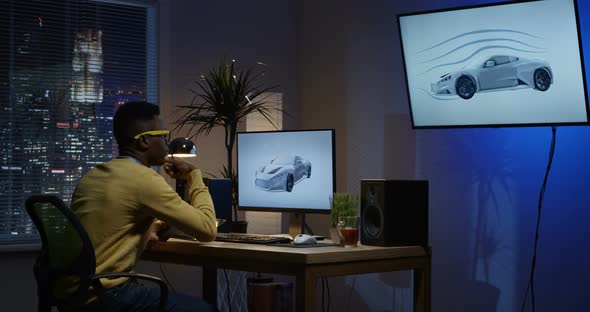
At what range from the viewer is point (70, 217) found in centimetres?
256

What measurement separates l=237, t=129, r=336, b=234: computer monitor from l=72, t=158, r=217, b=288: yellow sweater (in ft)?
3.54

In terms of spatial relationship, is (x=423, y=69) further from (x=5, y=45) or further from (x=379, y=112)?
(x=5, y=45)

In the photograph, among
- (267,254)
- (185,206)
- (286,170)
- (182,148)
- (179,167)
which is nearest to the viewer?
(185,206)

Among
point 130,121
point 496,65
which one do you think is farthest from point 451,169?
point 130,121

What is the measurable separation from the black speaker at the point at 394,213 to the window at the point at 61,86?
2.06 meters

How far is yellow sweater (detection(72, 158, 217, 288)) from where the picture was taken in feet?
9.20

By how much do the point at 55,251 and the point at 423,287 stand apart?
166 centimetres

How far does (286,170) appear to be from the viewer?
13.2ft

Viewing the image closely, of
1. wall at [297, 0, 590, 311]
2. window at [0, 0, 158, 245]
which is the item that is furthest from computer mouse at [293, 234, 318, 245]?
window at [0, 0, 158, 245]

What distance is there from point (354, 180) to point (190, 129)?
44.1 inches

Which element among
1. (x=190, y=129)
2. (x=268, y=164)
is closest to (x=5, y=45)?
(x=190, y=129)

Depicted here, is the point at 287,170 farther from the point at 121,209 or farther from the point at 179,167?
the point at 121,209

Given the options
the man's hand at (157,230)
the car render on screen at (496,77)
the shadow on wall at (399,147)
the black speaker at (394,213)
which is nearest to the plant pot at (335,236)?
the black speaker at (394,213)

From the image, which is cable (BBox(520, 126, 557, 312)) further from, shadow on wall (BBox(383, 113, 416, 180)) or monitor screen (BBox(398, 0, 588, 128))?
shadow on wall (BBox(383, 113, 416, 180))
